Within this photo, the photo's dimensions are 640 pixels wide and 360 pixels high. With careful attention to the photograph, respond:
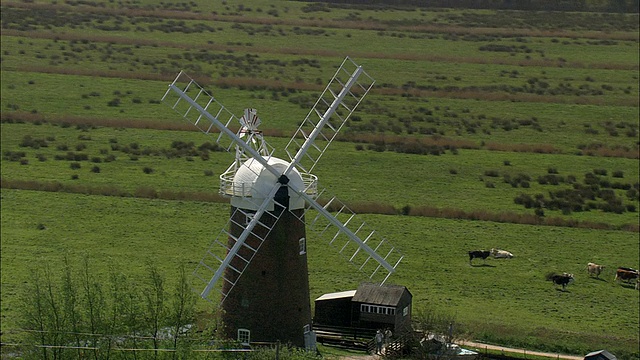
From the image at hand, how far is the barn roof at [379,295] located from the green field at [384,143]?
3703 millimetres

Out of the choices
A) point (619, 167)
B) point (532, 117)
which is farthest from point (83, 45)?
point (619, 167)

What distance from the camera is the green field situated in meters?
76.7

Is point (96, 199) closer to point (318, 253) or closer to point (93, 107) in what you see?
point (318, 253)

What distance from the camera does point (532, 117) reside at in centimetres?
12269

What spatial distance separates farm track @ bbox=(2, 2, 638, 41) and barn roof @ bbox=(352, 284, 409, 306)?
9486 centimetres

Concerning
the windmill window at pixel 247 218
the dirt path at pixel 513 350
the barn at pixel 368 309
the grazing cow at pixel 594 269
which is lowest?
the dirt path at pixel 513 350

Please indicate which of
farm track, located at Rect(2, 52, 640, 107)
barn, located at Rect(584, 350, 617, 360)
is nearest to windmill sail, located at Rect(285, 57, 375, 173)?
farm track, located at Rect(2, 52, 640, 107)

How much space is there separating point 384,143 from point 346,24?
49.8m

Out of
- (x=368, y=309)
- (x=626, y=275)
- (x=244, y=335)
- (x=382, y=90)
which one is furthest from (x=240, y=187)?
(x=382, y=90)

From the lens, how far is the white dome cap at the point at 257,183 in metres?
54.8

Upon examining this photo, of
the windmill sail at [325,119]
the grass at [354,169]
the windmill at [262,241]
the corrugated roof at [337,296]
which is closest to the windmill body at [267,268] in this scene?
the windmill at [262,241]

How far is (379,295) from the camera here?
210ft

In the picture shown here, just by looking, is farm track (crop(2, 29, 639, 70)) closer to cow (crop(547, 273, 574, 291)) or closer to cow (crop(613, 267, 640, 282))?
cow (crop(613, 267, 640, 282))

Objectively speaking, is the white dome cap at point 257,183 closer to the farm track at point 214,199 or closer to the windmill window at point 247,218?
the windmill window at point 247,218
